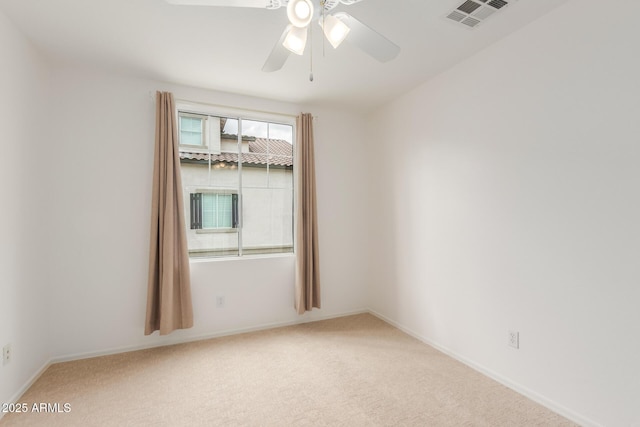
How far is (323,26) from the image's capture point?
1578 millimetres

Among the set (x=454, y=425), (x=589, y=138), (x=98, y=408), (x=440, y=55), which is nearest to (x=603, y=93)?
(x=589, y=138)

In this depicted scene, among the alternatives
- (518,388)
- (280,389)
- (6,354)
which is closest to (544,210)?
(518,388)

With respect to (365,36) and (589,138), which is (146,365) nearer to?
(365,36)

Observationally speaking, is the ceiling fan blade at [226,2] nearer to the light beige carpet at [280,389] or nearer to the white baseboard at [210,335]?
the light beige carpet at [280,389]

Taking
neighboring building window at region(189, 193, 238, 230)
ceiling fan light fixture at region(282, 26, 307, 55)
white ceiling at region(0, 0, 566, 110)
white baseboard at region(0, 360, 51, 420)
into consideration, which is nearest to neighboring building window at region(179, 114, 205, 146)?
white ceiling at region(0, 0, 566, 110)

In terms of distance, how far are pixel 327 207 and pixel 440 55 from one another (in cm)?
199

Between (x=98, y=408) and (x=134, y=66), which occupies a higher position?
(x=134, y=66)

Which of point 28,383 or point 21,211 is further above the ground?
point 21,211

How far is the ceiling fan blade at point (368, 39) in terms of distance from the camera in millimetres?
1474

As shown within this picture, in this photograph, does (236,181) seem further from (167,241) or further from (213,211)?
(167,241)

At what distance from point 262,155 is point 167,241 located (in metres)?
1.40

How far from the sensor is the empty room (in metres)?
1.78

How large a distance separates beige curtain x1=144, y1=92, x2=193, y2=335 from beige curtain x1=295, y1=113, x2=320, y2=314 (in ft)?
3.89

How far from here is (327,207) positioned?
146 inches
